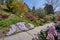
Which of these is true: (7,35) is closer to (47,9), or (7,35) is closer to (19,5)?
(19,5)

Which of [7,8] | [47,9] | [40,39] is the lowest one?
[47,9]

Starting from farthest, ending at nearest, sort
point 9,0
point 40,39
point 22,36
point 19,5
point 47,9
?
point 47,9, point 9,0, point 19,5, point 22,36, point 40,39

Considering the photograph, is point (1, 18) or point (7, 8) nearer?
point (1, 18)

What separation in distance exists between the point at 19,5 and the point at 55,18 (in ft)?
12.3

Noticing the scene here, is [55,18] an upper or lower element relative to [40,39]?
lower

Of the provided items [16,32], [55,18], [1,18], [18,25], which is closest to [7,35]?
[16,32]

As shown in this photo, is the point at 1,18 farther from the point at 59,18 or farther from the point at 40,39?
the point at 40,39

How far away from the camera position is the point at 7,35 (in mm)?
8211

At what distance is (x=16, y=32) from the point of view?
8.72 metres

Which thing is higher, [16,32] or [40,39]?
[40,39]

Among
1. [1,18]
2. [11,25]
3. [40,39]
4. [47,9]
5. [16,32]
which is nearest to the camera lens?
[40,39]

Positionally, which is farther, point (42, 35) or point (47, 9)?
point (47, 9)

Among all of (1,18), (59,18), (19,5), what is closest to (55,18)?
(59,18)

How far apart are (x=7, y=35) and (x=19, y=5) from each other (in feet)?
18.8
